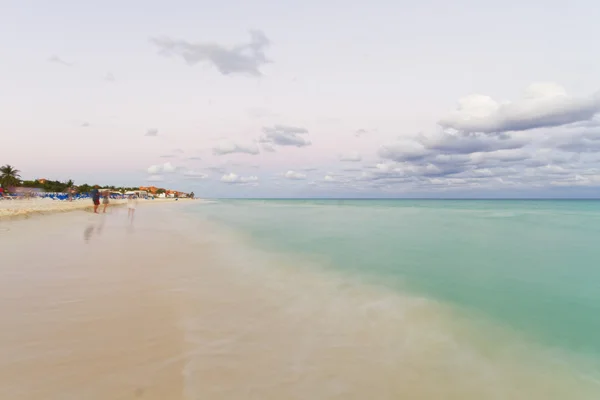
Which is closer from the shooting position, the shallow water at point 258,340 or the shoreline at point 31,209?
the shallow water at point 258,340

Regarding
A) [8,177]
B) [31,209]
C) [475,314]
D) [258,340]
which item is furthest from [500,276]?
[8,177]

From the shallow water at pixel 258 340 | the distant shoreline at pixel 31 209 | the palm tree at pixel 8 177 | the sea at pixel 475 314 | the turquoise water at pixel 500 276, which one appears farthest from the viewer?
the palm tree at pixel 8 177

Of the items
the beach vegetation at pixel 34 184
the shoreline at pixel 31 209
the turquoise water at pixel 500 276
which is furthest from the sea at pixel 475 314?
the beach vegetation at pixel 34 184

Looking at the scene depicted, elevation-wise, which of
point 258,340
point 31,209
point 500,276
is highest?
point 31,209

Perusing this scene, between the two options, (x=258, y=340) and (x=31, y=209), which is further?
(x=31, y=209)

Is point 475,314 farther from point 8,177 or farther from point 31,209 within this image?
point 8,177

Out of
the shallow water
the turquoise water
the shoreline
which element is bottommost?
the turquoise water

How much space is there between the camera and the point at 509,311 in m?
7.81

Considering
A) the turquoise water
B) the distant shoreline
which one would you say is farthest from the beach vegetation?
the turquoise water

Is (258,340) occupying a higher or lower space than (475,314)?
higher

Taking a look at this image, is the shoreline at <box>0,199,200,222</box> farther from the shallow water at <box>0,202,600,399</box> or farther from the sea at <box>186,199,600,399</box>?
the sea at <box>186,199,600,399</box>

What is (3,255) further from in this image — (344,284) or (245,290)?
(344,284)

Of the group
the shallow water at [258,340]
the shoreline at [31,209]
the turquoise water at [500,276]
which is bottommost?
the turquoise water at [500,276]

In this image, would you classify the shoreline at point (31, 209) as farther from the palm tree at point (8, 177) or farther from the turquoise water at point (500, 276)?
the palm tree at point (8, 177)
